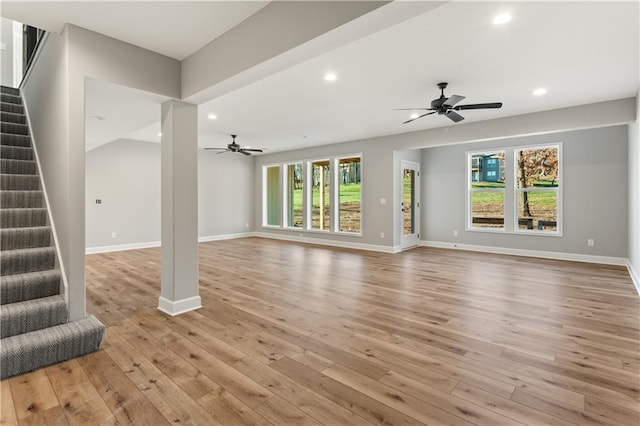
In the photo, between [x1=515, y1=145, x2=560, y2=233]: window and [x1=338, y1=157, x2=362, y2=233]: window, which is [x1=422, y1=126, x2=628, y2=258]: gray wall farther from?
[x1=338, y1=157, x2=362, y2=233]: window

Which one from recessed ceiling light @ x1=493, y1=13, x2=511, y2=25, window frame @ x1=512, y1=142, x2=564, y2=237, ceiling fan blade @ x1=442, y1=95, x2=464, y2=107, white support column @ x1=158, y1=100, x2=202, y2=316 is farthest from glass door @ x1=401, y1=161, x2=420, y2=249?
white support column @ x1=158, y1=100, x2=202, y2=316

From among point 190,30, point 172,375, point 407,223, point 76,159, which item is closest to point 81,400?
point 172,375

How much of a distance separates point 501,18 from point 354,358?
291 cm

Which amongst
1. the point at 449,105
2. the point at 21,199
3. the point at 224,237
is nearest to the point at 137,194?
the point at 224,237

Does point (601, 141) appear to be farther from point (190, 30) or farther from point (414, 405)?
point (190, 30)

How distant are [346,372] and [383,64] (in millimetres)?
3024

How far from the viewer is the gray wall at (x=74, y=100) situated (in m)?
2.56

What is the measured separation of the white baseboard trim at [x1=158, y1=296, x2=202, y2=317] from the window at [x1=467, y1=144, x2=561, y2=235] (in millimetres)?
6279

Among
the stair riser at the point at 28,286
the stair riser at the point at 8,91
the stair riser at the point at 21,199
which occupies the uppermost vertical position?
the stair riser at the point at 8,91

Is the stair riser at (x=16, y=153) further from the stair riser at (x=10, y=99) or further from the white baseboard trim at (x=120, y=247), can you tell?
the white baseboard trim at (x=120, y=247)

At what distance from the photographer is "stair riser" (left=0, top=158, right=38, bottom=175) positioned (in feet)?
11.2

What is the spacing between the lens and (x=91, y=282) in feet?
14.8

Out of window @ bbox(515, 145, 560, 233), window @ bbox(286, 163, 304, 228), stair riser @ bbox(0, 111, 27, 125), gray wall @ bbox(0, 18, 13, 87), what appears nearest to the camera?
stair riser @ bbox(0, 111, 27, 125)

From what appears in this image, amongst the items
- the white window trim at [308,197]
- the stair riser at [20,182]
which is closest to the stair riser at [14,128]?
the stair riser at [20,182]
